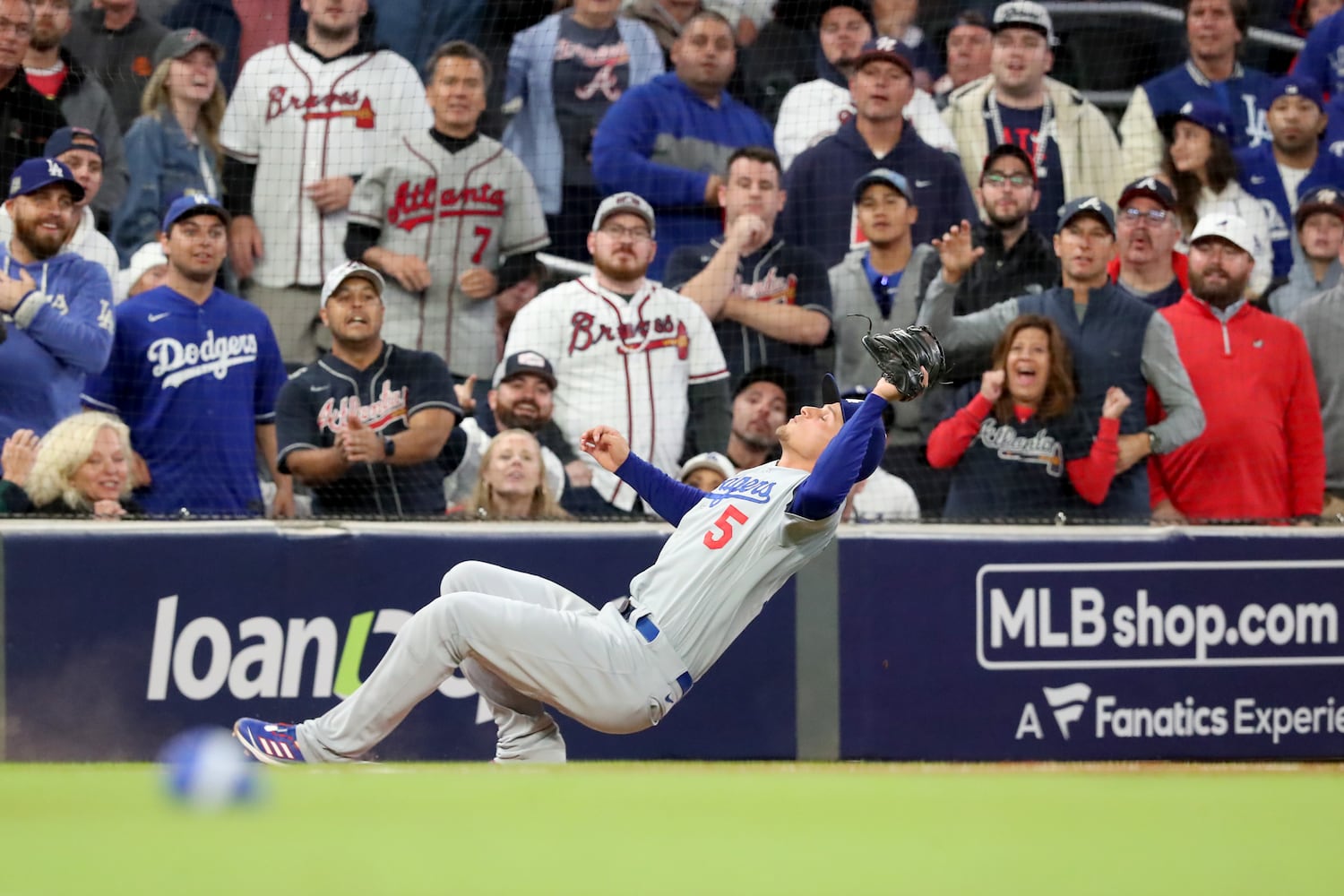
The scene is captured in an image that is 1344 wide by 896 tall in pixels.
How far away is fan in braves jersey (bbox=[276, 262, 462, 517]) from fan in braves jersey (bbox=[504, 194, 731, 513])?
58 cm

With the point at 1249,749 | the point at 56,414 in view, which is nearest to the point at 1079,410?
the point at 1249,749

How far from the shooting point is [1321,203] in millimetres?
8477

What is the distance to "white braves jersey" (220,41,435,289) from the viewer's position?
27.2 feet

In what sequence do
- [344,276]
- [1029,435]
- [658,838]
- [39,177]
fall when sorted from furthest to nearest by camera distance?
[1029,435]
[344,276]
[39,177]
[658,838]

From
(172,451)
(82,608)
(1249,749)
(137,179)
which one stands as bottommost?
(1249,749)

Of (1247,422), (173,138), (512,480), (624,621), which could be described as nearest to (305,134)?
(173,138)

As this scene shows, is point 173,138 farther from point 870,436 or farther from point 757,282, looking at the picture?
point 870,436

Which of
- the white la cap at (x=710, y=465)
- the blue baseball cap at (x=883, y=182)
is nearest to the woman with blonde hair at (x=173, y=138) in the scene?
the white la cap at (x=710, y=465)

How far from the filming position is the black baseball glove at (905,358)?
194 inches

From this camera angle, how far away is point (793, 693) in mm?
7617

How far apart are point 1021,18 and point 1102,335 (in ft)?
6.40

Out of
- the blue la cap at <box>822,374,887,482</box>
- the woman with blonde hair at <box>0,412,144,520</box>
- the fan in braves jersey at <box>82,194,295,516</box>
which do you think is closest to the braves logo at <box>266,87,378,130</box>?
the fan in braves jersey at <box>82,194,295,516</box>

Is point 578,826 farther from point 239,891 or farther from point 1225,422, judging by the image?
point 1225,422

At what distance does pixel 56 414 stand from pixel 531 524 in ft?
7.70
